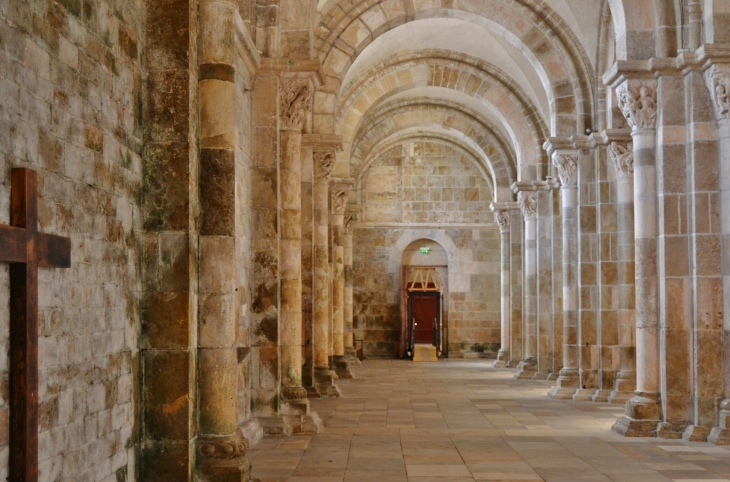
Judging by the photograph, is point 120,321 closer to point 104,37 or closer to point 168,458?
point 168,458

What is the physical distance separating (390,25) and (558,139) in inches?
150

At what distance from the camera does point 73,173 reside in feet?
18.3

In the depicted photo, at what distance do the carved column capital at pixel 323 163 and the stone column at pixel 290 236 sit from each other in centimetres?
570

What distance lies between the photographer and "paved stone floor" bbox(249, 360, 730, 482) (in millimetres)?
8211

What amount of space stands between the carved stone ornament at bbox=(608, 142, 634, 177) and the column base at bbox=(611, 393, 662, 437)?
4268 millimetres

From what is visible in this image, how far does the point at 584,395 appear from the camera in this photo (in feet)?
51.0

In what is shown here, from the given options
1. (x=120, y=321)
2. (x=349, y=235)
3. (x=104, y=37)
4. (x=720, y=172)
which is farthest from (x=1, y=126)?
(x=349, y=235)

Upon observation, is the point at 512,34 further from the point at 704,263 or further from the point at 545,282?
the point at 704,263

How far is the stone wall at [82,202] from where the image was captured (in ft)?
16.0

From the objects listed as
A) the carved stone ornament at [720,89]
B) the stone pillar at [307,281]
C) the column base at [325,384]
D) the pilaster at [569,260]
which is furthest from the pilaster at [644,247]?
the column base at [325,384]

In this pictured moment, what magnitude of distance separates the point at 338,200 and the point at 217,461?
1600 centimetres

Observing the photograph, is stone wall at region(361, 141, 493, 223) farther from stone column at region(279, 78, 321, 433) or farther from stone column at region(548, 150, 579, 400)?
stone column at region(279, 78, 321, 433)

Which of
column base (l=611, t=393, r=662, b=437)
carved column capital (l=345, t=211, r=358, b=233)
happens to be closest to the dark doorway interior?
carved column capital (l=345, t=211, r=358, b=233)

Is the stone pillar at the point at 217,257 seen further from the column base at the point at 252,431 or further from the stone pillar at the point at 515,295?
the stone pillar at the point at 515,295
